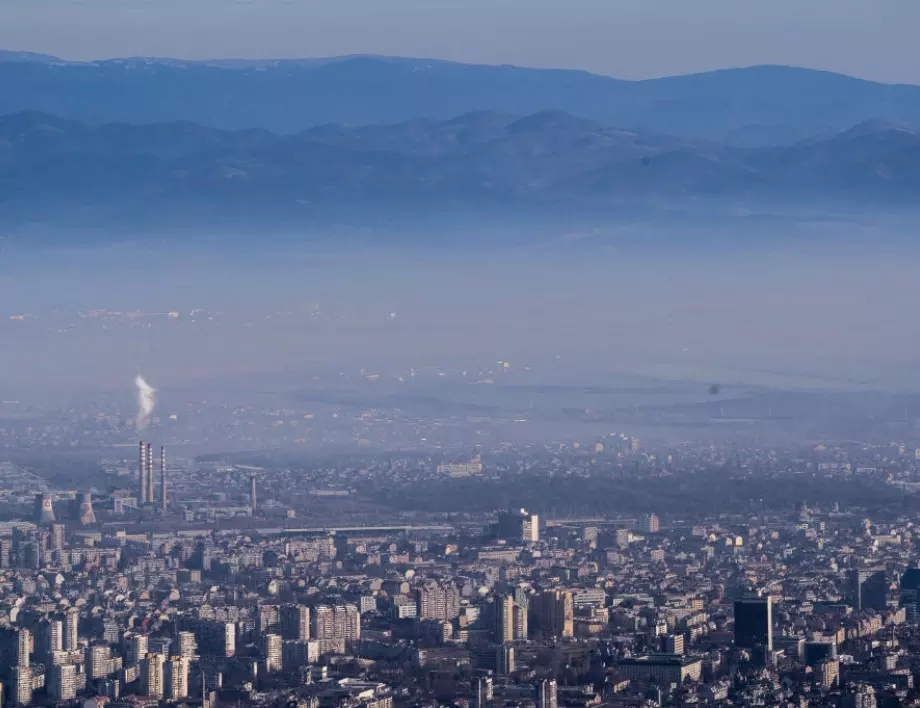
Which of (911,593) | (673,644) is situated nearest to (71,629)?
(673,644)

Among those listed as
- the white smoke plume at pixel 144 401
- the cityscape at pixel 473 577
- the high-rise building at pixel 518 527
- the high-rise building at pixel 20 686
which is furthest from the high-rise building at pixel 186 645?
the white smoke plume at pixel 144 401

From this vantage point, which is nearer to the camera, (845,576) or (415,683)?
(415,683)

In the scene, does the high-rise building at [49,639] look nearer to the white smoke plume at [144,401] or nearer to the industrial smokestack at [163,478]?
the industrial smokestack at [163,478]

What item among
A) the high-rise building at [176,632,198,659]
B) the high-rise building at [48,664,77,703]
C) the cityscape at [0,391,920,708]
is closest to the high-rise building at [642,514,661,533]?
the cityscape at [0,391,920,708]

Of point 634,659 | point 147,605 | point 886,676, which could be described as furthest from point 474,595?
point 886,676

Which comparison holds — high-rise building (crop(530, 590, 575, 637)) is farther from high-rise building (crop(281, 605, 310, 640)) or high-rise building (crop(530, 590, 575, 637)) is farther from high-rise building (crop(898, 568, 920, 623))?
high-rise building (crop(898, 568, 920, 623))

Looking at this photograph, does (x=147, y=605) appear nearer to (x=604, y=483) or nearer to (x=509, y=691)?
(x=509, y=691)
